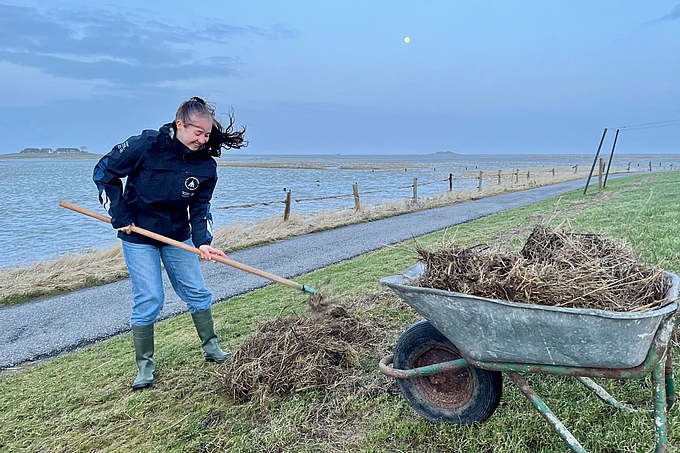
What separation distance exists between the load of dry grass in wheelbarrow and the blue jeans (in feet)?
6.69

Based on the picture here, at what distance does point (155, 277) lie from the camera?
3.58 metres

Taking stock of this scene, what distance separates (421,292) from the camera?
7.66 feet

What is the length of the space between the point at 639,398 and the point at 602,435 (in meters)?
0.54

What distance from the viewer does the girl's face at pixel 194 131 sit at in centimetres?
326

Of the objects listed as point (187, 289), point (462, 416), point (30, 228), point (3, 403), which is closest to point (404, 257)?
point (187, 289)

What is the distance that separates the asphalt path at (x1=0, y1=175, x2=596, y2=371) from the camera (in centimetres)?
545

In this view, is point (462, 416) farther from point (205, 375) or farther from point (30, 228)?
point (30, 228)

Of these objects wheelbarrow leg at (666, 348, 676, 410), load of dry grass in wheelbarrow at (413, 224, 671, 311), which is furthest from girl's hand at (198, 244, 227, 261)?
wheelbarrow leg at (666, 348, 676, 410)

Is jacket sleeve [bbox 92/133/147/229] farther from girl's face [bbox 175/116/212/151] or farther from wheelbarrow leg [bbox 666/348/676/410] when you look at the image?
wheelbarrow leg [bbox 666/348/676/410]

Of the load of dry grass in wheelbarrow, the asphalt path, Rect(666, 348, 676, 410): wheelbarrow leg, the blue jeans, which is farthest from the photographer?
the asphalt path

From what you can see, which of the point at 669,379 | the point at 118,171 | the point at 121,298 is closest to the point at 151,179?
the point at 118,171

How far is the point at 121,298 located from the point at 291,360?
16.5 feet

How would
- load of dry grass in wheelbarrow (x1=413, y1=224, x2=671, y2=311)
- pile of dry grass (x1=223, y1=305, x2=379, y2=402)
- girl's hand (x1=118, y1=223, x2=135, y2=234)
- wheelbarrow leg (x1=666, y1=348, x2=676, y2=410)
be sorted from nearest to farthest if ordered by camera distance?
load of dry grass in wheelbarrow (x1=413, y1=224, x2=671, y2=311) < wheelbarrow leg (x1=666, y1=348, x2=676, y2=410) < pile of dry grass (x1=223, y1=305, x2=379, y2=402) < girl's hand (x1=118, y1=223, x2=135, y2=234)

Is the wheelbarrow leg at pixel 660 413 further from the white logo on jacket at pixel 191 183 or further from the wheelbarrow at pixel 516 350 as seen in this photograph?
the white logo on jacket at pixel 191 183
